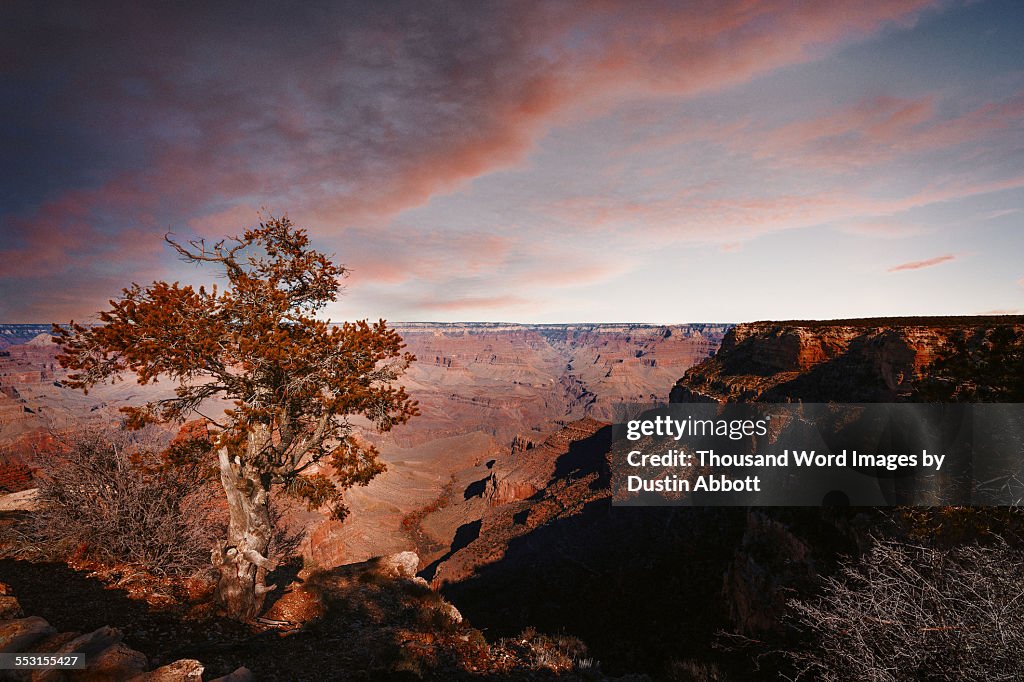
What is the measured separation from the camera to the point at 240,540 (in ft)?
29.7

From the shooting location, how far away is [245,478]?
8953mm

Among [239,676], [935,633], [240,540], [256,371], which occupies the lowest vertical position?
[239,676]

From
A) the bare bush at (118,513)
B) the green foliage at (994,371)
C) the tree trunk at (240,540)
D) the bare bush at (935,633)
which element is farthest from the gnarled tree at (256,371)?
the green foliage at (994,371)

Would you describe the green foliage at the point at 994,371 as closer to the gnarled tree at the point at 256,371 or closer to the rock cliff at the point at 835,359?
the rock cliff at the point at 835,359

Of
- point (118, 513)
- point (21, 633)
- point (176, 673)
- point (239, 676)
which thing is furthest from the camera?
point (118, 513)

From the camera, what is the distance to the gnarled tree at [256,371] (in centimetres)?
733

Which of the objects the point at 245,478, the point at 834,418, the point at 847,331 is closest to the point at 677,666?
the point at 245,478

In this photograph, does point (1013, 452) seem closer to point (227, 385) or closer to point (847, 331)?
point (227, 385)

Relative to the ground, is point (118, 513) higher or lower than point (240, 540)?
lower

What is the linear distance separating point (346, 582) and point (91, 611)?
696 cm

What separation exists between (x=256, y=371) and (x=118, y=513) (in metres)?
8.12

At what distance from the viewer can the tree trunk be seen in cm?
898

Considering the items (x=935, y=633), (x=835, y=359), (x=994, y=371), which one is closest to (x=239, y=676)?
(x=935, y=633)

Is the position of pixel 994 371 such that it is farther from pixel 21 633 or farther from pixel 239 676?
pixel 21 633
